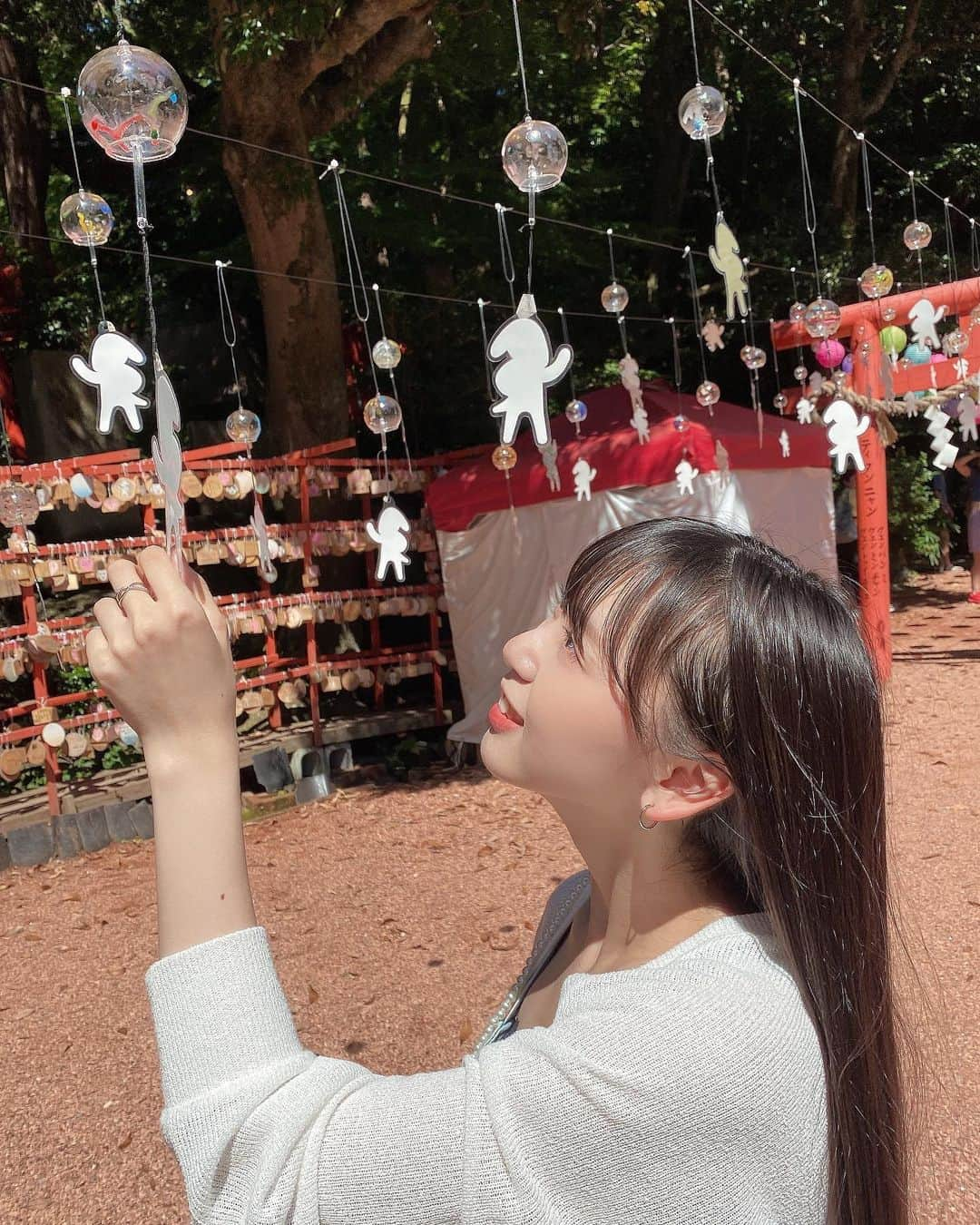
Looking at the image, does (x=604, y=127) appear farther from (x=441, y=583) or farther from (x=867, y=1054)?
(x=867, y=1054)

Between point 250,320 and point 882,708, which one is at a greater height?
point 250,320

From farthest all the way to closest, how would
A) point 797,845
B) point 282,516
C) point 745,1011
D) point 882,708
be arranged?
point 282,516 → point 882,708 → point 797,845 → point 745,1011

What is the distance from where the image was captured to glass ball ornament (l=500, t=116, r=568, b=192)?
10.2 ft

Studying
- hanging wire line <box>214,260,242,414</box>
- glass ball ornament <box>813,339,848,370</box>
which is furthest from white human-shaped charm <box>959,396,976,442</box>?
hanging wire line <box>214,260,242,414</box>

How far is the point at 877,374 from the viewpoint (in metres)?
8.77

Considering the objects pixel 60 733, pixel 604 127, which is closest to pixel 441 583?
pixel 60 733

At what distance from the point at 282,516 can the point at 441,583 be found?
102 inches

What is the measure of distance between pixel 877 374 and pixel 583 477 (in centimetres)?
318

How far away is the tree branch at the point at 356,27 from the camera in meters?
6.71

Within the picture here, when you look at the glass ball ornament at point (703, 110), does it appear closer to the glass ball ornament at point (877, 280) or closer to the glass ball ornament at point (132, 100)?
the glass ball ornament at point (877, 280)

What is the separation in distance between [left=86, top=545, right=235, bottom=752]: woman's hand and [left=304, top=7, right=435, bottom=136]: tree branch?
25.1 feet

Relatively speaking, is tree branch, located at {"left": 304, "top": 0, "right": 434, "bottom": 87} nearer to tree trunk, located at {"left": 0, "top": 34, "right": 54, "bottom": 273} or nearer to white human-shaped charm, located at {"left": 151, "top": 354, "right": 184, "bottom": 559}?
tree trunk, located at {"left": 0, "top": 34, "right": 54, "bottom": 273}

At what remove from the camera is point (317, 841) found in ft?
22.1

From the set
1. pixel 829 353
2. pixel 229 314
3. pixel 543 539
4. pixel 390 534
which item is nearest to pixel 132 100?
pixel 390 534
